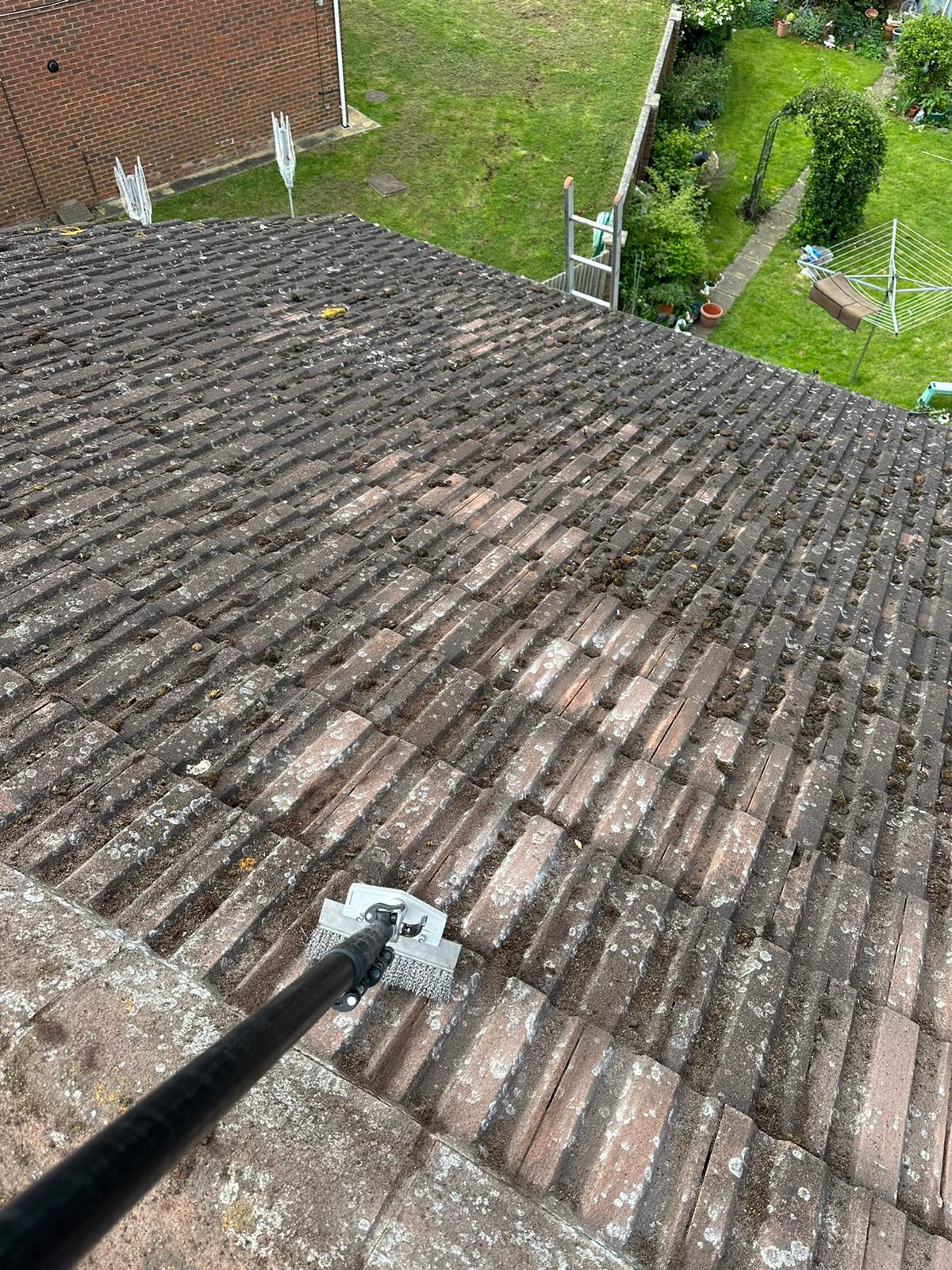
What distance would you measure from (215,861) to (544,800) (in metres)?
1.23

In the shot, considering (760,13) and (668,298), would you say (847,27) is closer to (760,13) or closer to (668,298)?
(760,13)

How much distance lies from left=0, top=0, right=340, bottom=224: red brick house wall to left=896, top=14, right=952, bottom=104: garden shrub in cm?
1638

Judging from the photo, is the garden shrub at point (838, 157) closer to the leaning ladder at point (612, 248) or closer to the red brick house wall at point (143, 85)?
the red brick house wall at point (143, 85)

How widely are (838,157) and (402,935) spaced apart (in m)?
19.9

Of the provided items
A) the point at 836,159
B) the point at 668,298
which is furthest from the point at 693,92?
the point at 668,298

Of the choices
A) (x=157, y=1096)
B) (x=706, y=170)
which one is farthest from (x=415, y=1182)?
(x=706, y=170)

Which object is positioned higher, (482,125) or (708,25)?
(708,25)

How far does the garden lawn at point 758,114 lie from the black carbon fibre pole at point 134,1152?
61.7 feet

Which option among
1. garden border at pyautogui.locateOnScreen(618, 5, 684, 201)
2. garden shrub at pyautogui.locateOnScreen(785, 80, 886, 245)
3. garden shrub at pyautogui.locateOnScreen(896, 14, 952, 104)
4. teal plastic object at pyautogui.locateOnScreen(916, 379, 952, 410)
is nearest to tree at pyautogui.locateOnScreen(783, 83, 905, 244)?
garden shrub at pyautogui.locateOnScreen(785, 80, 886, 245)

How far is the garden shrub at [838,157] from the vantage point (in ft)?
55.3

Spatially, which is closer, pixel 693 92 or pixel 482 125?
pixel 482 125

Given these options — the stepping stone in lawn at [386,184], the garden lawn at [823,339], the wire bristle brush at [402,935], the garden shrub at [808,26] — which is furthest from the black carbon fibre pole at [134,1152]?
the garden shrub at [808,26]

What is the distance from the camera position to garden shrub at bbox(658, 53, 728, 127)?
792 inches

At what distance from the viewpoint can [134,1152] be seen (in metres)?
0.84
